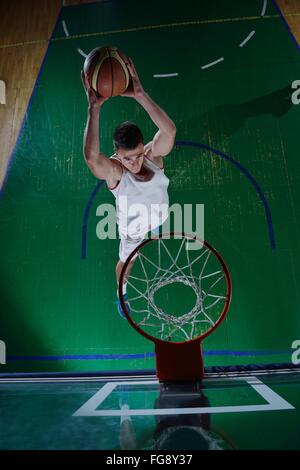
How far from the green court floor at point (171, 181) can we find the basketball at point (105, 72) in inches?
42.3

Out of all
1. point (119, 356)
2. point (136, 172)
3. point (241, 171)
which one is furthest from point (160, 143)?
point (119, 356)

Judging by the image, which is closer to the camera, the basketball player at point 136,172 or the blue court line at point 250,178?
the basketball player at point 136,172

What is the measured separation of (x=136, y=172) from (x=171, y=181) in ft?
1.86

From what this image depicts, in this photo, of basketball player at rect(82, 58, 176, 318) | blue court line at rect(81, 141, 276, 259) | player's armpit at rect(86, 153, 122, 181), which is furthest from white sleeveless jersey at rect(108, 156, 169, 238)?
blue court line at rect(81, 141, 276, 259)

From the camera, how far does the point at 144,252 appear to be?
3.63 meters

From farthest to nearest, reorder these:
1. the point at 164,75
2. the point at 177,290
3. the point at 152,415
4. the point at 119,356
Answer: the point at 164,75 < the point at 177,290 < the point at 119,356 < the point at 152,415

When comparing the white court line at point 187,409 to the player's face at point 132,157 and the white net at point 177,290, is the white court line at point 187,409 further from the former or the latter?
the player's face at point 132,157

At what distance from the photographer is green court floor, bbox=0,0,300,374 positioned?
11.2ft

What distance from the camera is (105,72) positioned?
2859mm

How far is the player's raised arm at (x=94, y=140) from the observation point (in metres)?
2.91

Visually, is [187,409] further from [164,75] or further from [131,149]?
[164,75]

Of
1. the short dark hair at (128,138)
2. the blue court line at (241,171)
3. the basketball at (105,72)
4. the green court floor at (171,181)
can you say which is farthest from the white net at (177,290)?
the basketball at (105,72)

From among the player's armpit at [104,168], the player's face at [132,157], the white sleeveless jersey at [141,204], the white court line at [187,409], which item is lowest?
the white court line at [187,409]

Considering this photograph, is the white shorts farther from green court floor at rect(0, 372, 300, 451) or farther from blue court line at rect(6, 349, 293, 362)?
green court floor at rect(0, 372, 300, 451)
